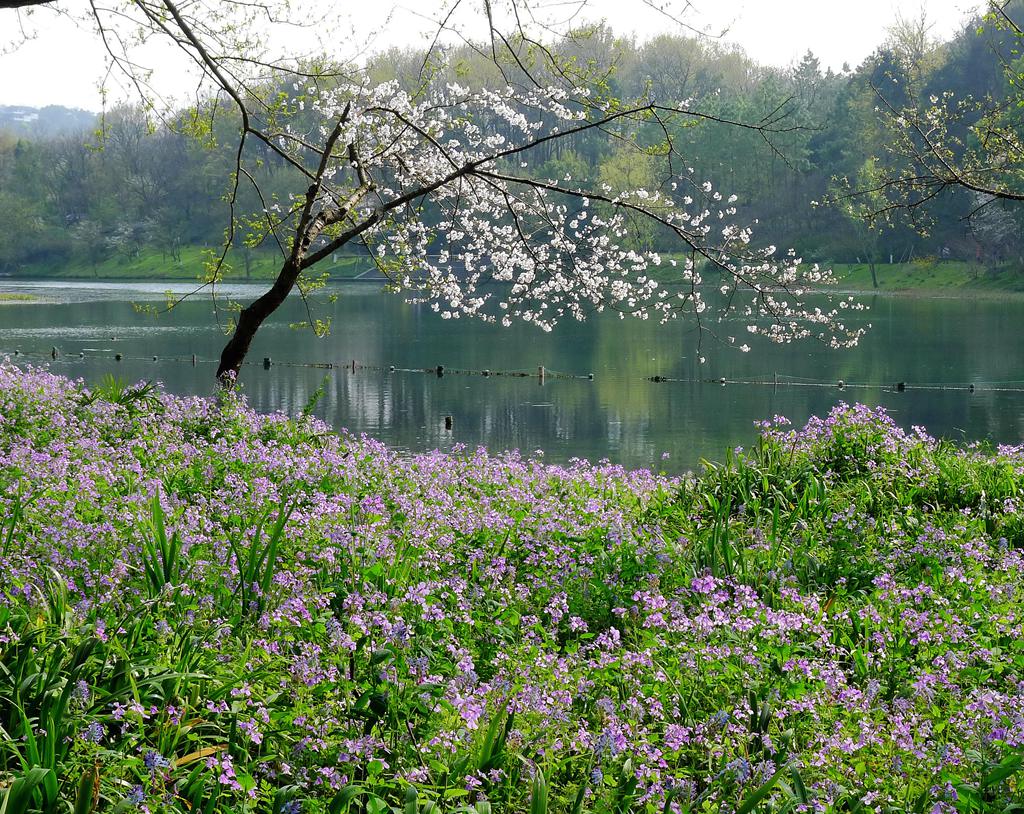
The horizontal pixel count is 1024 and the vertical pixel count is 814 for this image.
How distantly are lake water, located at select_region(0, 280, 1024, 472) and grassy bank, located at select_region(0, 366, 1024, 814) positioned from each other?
10.9 meters

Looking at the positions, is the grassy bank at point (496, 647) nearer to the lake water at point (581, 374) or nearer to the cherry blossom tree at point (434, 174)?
the cherry blossom tree at point (434, 174)

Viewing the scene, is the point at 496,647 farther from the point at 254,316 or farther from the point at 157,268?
the point at 157,268

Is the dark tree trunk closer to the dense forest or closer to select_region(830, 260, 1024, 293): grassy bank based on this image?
the dense forest

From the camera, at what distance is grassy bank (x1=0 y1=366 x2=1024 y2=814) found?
12.8 feet

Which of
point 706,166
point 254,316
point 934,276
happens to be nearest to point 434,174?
point 254,316

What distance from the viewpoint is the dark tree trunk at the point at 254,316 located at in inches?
470

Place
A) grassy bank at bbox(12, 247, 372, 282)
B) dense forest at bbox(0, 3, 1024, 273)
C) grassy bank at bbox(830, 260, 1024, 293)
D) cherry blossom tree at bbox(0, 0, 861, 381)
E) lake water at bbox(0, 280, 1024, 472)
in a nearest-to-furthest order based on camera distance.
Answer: cherry blossom tree at bbox(0, 0, 861, 381) < lake water at bbox(0, 280, 1024, 472) < grassy bank at bbox(830, 260, 1024, 293) < dense forest at bbox(0, 3, 1024, 273) < grassy bank at bbox(12, 247, 372, 282)

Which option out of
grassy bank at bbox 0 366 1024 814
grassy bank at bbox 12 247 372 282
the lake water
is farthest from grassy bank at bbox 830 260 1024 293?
grassy bank at bbox 0 366 1024 814

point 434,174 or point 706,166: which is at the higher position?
point 706,166

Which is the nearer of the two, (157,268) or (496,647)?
(496,647)

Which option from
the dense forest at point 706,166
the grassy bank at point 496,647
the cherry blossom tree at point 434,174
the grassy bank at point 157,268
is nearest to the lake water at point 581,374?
the cherry blossom tree at point 434,174

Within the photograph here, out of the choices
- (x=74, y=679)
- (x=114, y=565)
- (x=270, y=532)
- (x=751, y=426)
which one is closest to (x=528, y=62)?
(x=270, y=532)

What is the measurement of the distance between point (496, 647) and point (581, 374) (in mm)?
26006

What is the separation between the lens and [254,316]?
12234 mm
